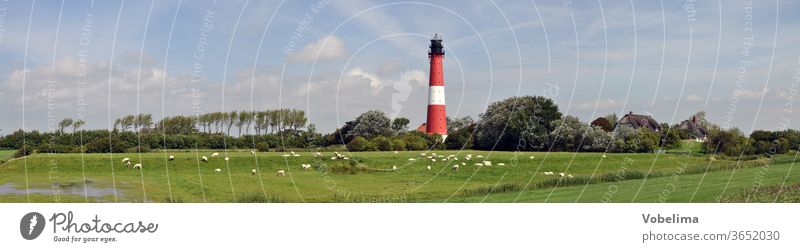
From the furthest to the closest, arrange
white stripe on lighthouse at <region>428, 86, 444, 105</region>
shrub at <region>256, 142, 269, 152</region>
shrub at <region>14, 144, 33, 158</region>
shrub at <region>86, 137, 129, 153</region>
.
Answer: white stripe on lighthouse at <region>428, 86, 444, 105</region>, shrub at <region>256, 142, 269, 152</region>, shrub at <region>86, 137, 129, 153</region>, shrub at <region>14, 144, 33, 158</region>

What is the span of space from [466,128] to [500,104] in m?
5.04

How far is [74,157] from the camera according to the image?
40.8m

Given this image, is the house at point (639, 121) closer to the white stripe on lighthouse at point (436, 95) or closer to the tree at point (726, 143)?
the tree at point (726, 143)

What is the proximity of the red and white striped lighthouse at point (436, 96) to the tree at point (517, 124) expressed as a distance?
3345 millimetres

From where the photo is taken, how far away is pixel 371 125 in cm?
5888

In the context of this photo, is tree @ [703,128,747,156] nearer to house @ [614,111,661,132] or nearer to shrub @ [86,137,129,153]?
house @ [614,111,661,132]

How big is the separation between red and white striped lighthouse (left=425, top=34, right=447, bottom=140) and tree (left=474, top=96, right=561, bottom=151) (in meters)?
3.34

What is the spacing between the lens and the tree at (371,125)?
57.8m

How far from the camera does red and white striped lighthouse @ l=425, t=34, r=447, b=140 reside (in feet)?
187

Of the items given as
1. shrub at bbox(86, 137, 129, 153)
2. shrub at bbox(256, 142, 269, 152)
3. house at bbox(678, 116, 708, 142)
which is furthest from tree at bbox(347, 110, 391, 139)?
house at bbox(678, 116, 708, 142)
